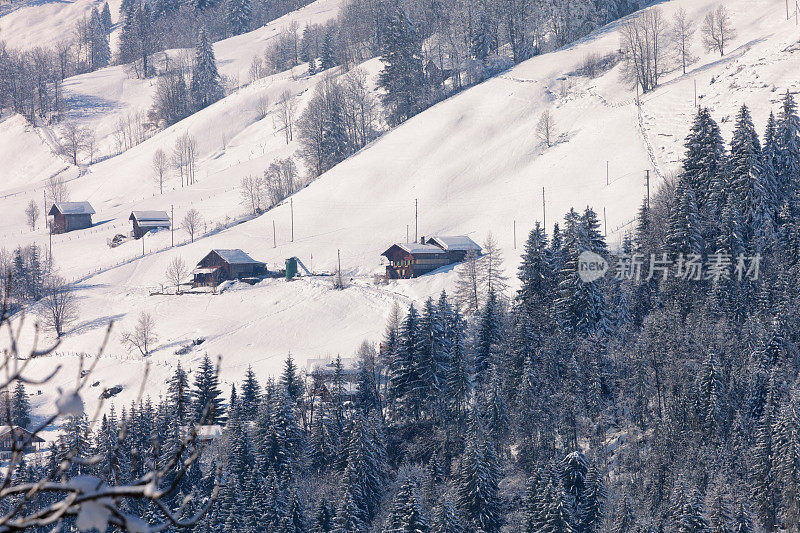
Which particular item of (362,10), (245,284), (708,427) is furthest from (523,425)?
(362,10)

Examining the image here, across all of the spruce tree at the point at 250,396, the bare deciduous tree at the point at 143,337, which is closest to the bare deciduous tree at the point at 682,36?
the bare deciduous tree at the point at 143,337

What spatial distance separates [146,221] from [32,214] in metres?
24.5

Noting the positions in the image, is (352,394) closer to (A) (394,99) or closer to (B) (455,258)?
(B) (455,258)

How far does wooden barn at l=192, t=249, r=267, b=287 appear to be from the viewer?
8931 cm

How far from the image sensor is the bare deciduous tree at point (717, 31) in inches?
4488

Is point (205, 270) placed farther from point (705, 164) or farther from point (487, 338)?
point (705, 164)

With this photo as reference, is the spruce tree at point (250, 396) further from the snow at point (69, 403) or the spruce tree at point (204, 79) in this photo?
the spruce tree at point (204, 79)

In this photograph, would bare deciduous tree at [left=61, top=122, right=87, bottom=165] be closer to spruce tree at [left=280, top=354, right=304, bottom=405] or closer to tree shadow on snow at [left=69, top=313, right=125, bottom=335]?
tree shadow on snow at [left=69, top=313, right=125, bottom=335]

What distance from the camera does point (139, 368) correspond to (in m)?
74.2

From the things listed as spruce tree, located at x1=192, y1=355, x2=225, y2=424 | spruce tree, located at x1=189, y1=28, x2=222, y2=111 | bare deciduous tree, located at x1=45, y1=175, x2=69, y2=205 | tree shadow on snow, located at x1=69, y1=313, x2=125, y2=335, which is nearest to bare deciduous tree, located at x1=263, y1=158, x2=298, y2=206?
tree shadow on snow, located at x1=69, y1=313, x2=125, y2=335

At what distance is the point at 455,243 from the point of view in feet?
280

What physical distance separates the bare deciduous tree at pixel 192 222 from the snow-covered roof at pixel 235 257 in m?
17.1

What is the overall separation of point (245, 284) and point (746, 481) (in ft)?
173
